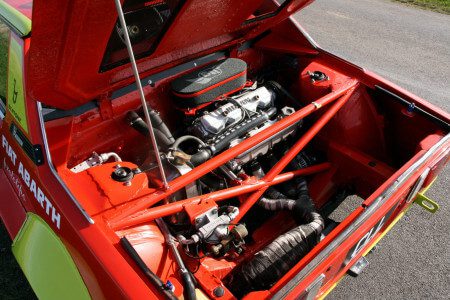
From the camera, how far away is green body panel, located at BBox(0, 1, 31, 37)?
196 centimetres

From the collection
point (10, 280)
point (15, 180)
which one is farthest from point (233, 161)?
point (10, 280)

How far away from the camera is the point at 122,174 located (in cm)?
203

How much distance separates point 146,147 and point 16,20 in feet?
3.45

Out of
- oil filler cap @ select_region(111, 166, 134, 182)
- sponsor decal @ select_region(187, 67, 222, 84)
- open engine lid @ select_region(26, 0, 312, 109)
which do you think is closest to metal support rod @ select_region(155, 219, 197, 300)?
oil filler cap @ select_region(111, 166, 134, 182)

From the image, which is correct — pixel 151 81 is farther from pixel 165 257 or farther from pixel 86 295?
pixel 86 295

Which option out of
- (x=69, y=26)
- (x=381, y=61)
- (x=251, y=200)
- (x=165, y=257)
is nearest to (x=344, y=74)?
(x=251, y=200)

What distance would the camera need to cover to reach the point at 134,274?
1622mm

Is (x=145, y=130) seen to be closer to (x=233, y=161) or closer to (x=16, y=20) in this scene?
(x=233, y=161)

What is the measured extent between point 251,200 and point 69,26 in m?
1.41

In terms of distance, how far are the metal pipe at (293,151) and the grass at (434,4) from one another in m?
7.32

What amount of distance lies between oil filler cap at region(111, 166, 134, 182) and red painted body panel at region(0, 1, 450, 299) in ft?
0.13

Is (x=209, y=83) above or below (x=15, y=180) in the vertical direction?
above

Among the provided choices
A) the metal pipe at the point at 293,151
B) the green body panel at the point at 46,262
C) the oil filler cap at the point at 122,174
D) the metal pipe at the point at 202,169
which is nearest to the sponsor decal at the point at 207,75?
the metal pipe at the point at 202,169

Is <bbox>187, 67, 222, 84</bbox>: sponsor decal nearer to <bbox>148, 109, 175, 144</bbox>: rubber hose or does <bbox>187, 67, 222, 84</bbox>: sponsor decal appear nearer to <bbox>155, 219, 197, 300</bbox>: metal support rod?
<bbox>148, 109, 175, 144</bbox>: rubber hose
